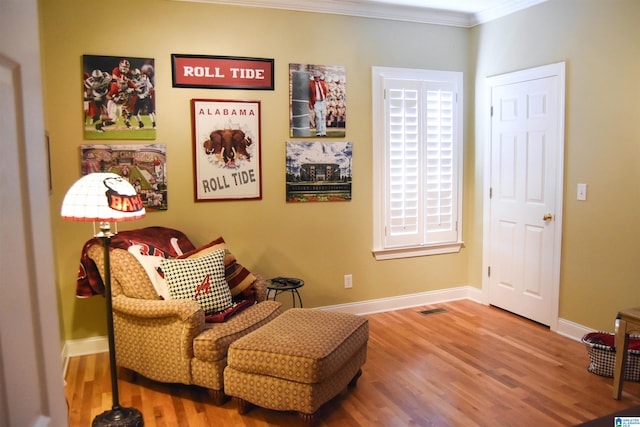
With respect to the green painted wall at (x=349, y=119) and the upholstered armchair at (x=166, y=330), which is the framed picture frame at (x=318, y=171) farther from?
the upholstered armchair at (x=166, y=330)

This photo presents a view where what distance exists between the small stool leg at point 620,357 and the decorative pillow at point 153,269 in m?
2.66

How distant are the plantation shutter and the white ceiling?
0.58 m

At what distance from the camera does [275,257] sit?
13.7ft

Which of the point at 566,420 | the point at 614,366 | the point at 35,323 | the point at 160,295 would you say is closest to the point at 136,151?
the point at 160,295

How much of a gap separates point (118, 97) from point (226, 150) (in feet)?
2.82

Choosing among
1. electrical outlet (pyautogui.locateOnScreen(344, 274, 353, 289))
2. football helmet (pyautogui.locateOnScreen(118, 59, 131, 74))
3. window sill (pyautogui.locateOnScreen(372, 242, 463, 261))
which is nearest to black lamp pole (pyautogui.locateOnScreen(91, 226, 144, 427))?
football helmet (pyautogui.locateOnScreen(118, 59, 131, 74))

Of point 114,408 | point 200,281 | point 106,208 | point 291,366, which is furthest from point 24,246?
point 200,281

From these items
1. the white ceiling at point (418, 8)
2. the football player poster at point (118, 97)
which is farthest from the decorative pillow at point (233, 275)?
the white ceiling at point (418, 8)

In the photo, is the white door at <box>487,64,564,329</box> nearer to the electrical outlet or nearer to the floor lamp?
the electrical outlet

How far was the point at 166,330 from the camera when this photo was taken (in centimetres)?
294

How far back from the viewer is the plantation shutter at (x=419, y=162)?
4500 millimetres

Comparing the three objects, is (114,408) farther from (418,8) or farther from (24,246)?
(418,8)

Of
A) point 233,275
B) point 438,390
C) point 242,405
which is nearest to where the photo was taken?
point 242,405

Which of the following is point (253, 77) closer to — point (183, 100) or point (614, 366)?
point (183, 100)
